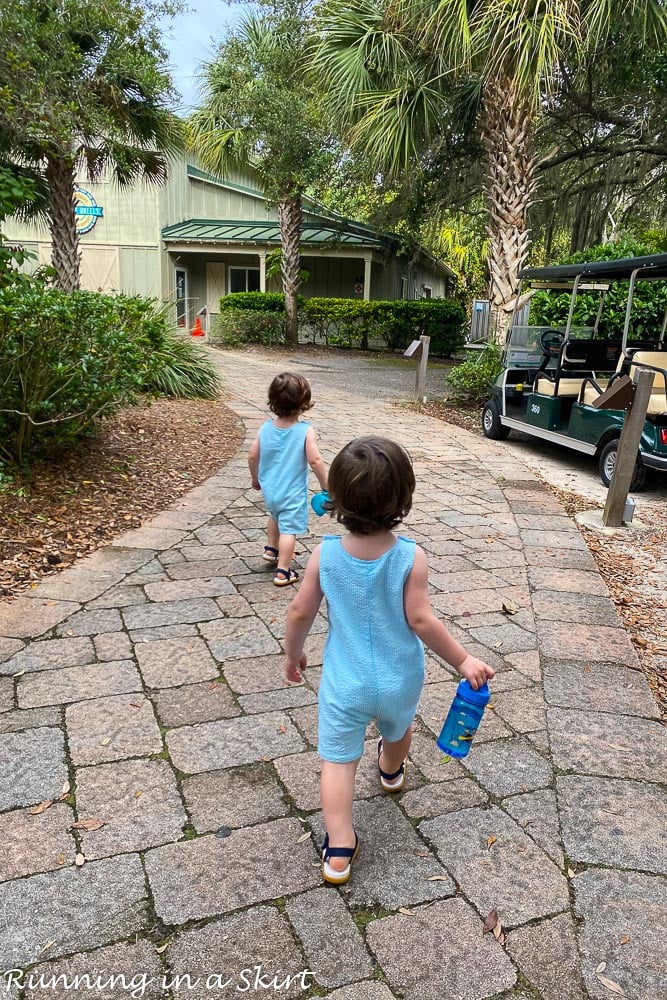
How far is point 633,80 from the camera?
11789 mm

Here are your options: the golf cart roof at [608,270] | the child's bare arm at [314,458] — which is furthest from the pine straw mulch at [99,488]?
the golf cart roof at [608,270]

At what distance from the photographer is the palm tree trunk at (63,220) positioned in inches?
381

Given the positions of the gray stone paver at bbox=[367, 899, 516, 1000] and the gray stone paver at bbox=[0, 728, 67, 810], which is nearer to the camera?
the gray stone paver at bbox=[367, 899, 516, 1000]

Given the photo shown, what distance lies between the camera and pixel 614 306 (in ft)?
32.7

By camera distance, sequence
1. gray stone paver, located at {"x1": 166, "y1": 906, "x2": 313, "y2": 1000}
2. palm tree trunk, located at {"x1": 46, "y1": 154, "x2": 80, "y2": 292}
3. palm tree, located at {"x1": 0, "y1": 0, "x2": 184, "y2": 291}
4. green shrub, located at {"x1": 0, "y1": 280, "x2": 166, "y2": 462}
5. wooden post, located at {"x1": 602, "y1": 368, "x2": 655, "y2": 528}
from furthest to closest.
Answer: palm tree trunk, located at {"x1": 46, "y1": 154, "x2": 80, "y2": 292} < palm tree, located at {"x1": 0, "y1": 0, "x2": 184, "y2": 291} < wooden post, located at {"x1": 602, "y1": 368, "x2": 655, "y2": 528} < green shrub, located at {"x1": 0, "y1": 280, "x2": 166, "y2": 462} < gray stone paver, located at {"x1": 166, "y1": 906, "x2": 313, "y2": 1000}

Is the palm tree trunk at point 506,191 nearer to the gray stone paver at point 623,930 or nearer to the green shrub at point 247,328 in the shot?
the gray stone paver at point 623,930

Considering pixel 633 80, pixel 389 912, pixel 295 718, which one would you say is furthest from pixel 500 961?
pixel 633 80

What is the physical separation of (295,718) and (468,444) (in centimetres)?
596

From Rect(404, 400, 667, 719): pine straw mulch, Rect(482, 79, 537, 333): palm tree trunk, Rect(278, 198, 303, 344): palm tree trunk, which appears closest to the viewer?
Rect(404, 400, 667, 719): pine straw mulch

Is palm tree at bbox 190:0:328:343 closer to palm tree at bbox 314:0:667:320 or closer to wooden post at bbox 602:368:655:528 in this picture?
palm tree at bbox 314:0:667:320

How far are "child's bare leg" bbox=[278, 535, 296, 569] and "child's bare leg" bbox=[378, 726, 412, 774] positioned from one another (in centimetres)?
169

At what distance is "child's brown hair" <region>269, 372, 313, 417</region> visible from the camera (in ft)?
11.2

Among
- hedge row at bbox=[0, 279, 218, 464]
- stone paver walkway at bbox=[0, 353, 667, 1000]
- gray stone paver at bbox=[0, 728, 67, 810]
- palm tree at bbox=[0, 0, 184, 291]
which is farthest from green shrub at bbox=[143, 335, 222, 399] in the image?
gray stone paver at bbox=[0, 728, 67, 810]

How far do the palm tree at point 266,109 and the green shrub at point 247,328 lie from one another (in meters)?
2.87
